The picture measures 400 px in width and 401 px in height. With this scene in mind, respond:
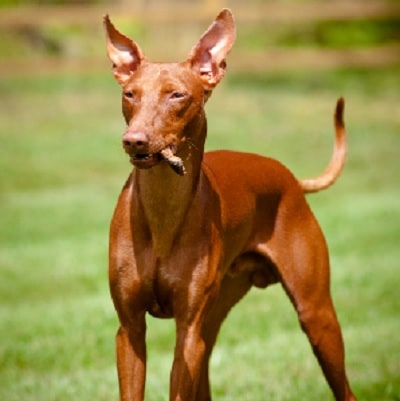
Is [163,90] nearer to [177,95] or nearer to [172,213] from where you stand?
[177,95]

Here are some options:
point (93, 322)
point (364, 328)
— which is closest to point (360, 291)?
point (364, 328)

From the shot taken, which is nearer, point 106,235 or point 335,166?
point 335,166

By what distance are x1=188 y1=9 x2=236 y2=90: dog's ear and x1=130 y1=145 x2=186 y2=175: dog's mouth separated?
1.61ft

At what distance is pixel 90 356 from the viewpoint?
772cm

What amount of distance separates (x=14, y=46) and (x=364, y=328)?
56.6ft

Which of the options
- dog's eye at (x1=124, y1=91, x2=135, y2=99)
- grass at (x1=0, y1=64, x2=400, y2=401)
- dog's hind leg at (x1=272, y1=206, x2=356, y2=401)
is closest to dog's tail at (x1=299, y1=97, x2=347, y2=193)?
dog's hind leg at (x1=272, y1=206, x2=356, y2=401)

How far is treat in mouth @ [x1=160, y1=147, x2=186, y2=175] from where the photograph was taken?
4.71 meters

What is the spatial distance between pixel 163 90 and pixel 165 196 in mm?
516

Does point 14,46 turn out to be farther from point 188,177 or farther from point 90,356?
point 188,177

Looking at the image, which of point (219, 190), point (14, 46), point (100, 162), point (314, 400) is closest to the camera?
point (219, 190)

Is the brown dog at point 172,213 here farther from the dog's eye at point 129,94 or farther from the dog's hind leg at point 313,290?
the dog's hind leg at point 313,290

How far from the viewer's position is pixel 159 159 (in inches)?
186

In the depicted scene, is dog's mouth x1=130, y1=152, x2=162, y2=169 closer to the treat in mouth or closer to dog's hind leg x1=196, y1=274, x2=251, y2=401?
the treat in mouth

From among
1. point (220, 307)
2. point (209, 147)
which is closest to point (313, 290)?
point (220, 307)
